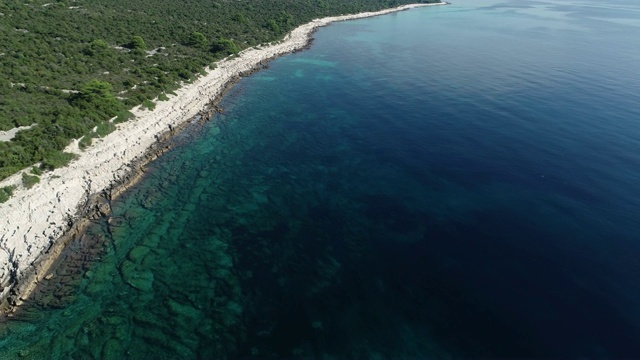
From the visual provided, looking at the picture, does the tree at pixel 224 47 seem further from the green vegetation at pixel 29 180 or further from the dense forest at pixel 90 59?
the green vegetation at pixel 29 180

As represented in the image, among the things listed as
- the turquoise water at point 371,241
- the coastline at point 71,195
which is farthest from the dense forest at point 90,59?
the turquoise water at point 371,241

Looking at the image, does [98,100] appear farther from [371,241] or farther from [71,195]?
[371,241]

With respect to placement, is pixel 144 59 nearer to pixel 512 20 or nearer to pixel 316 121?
pixel 316 121

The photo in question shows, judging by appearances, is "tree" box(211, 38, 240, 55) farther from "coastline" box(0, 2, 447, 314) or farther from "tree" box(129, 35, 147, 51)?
"coastline" box(0, 2, 447, 314)

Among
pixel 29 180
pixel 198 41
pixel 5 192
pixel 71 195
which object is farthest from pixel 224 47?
pixel 5 192

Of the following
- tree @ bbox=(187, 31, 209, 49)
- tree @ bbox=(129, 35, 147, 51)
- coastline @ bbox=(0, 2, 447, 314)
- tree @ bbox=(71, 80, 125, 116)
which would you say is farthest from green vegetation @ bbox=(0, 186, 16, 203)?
tree @ bbox=(187, 31, 209, 49)
